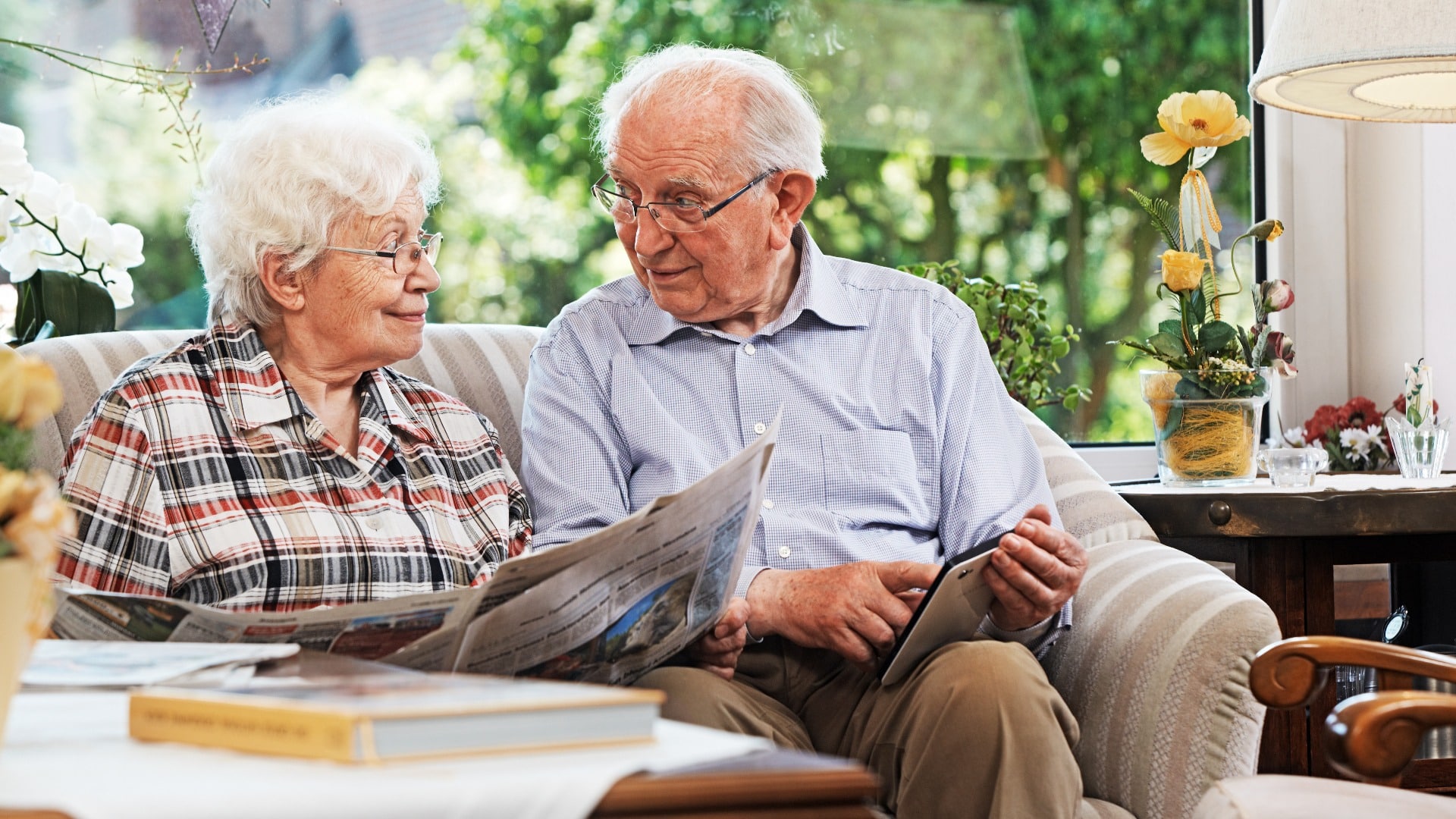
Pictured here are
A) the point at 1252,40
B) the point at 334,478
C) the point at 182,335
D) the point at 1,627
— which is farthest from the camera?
the point at 1252,40

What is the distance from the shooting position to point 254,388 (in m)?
1.57

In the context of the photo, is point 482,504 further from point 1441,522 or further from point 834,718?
point 1441,522

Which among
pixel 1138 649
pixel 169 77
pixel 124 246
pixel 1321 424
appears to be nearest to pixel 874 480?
pixel 1138 649

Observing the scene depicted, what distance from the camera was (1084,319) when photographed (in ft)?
9.62

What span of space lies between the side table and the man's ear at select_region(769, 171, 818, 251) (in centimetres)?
64

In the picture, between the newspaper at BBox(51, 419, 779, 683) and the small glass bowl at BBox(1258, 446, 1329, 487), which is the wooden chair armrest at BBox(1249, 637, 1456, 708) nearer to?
the newspaper at BBox(51, 419, 779, 683)

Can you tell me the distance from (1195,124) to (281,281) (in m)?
1.35

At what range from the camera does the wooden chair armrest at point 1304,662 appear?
48.0 inches

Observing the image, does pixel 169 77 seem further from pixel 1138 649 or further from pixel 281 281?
pixel 1138 649

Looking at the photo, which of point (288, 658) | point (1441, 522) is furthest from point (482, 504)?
point (1441, 522)

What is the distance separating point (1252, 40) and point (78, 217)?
2.35 m

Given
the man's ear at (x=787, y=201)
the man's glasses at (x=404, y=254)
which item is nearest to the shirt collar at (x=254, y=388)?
the man's glasses at (x=404, y=254)

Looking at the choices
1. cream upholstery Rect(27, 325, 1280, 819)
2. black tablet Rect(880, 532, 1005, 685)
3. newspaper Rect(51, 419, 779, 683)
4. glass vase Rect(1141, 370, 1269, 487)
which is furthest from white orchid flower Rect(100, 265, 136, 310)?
glass vase Rect(1141, 370, 1269, 487)

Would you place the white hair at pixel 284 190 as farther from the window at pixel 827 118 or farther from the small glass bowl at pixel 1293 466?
the small glass bowl at pixel 1293 466
